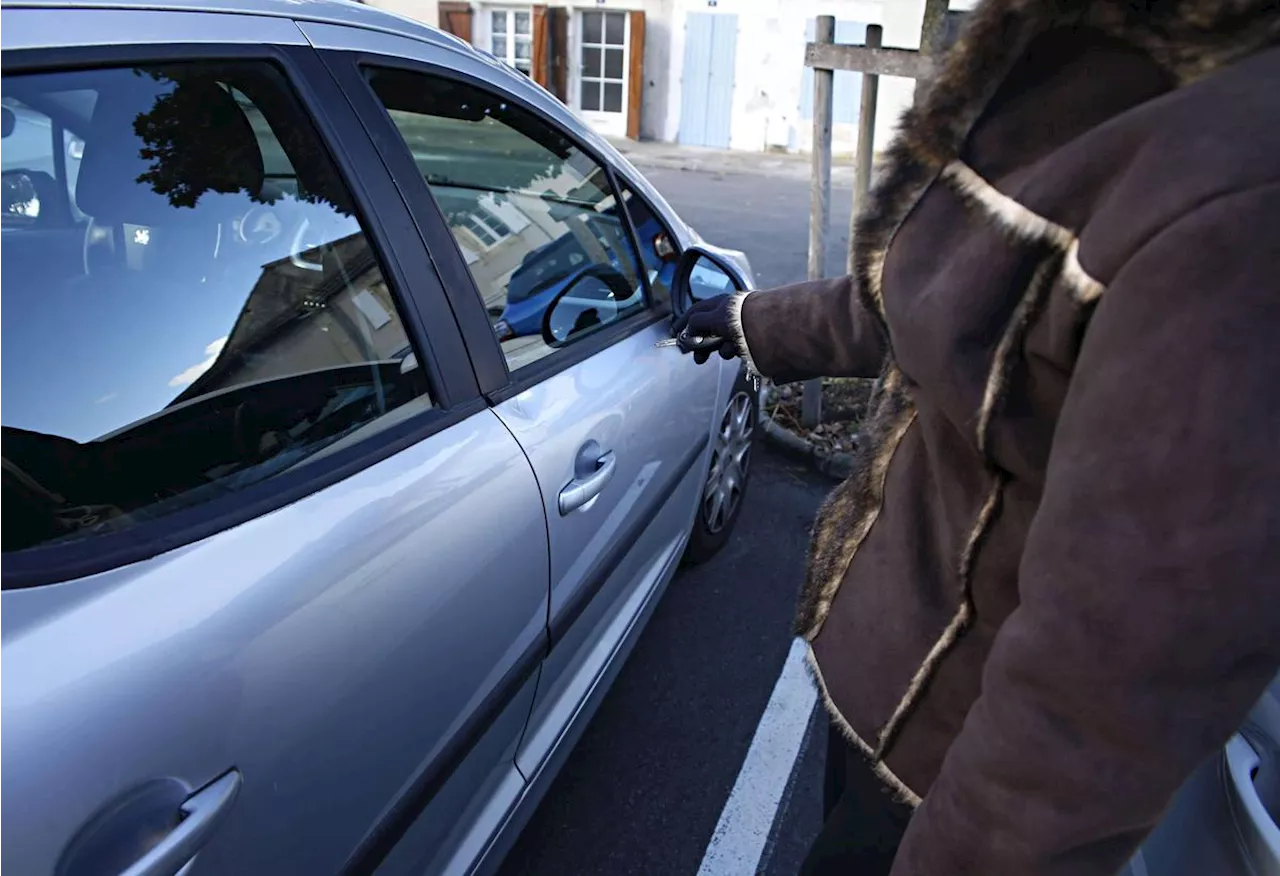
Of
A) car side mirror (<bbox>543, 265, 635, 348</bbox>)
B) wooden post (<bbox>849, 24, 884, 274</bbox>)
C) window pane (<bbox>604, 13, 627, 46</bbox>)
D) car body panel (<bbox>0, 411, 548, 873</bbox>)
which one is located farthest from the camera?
window pane (<bbox>604, 13, 627, 46</bbox>)

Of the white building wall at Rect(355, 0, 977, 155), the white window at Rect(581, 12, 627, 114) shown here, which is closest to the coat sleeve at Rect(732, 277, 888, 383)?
the white building wall at Rect(355, 0, 977, 155)

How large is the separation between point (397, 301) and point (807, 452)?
288 cm

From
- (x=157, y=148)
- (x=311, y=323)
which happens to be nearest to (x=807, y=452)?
(x=311, y=323)

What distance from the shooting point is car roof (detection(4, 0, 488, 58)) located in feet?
3.70

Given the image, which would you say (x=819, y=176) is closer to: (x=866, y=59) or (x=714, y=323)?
(x=866, y=59)

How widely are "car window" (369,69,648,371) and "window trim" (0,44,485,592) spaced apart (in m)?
0.15

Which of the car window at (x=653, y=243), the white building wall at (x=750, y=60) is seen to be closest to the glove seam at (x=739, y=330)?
the car window at (x=653, y=243)

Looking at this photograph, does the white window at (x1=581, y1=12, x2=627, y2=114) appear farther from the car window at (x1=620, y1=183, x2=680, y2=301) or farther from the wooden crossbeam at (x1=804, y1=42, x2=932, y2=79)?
the car window at (x1=620, y1=183, x2=680, y2=301)

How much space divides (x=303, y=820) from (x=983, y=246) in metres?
1.04

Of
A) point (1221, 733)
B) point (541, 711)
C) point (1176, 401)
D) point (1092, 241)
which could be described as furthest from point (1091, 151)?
point (541, 711)

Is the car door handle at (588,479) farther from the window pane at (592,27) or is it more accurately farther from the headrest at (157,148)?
the window pane at (592,27)

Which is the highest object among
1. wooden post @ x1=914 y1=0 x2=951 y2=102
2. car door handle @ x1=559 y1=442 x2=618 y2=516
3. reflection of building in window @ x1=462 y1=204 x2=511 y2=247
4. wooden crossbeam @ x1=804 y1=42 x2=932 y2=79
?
wooden post @ x1=914 y1=0 x2=951 y2=102

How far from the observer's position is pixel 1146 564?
25.0 inches

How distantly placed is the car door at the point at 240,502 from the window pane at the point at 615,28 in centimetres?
1518
